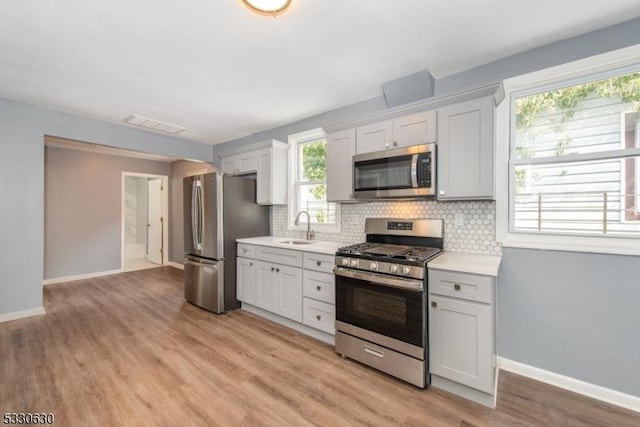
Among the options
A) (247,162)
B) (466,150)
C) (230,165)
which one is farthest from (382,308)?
(230,165)

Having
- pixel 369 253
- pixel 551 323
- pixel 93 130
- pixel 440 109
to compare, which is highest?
pixel 93 130

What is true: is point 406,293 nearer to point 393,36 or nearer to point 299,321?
point 299,321

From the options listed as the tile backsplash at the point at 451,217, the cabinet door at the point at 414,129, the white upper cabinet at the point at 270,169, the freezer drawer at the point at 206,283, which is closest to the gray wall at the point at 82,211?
the freezer drawer at the point at 206,283

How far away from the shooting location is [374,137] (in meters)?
2.70

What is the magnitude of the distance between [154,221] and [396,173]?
6.47 metres

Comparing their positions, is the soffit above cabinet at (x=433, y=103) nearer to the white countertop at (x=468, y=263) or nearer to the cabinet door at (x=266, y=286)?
the white countertop at (x=468, y=263)

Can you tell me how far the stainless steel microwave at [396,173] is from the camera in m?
2.34

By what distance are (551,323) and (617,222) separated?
86 cm

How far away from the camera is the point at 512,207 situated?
2.31 metres

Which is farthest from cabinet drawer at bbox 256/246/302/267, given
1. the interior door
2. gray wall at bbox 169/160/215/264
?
the interior door

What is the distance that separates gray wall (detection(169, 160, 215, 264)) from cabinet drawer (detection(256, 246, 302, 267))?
3679 mm

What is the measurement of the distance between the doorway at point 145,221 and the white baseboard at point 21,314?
2.43 metres

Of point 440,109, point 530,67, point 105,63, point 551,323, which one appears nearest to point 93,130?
point 105,63

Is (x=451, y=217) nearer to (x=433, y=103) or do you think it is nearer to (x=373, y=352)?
(x=433, y=103)
